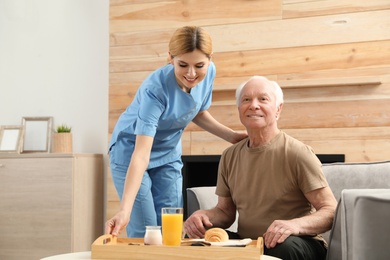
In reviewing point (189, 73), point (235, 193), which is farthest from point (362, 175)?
point (189, 73)

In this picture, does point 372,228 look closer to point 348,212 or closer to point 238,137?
point 348,212

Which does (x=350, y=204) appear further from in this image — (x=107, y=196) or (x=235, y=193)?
(x=107, y=196)

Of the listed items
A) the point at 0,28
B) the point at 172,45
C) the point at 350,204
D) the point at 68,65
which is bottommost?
the point at 350,204

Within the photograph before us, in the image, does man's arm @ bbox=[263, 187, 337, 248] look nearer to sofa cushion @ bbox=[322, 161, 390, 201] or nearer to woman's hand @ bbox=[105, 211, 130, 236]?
sofa cushion @ bbox=[322, 161, 390, 201]

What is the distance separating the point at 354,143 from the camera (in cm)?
395

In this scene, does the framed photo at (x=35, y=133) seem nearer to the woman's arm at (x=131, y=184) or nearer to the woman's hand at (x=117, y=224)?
the woman's arm at (x=131, y=184)

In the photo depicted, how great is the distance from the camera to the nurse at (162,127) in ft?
7.75

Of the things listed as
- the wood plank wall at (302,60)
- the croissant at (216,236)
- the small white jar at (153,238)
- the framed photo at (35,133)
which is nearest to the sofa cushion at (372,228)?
the croissant at (216,236)

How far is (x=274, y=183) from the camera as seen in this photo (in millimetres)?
2242

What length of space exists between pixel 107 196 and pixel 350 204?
2.95 metres

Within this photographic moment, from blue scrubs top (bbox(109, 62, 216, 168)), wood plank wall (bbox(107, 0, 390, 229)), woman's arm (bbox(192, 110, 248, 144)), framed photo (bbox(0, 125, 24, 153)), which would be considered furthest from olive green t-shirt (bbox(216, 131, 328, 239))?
Result: framed photo (bbox(0, 125, 24, 153))

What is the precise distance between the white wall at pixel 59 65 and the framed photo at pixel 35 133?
0.07 m

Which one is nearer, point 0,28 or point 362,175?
point 362,175

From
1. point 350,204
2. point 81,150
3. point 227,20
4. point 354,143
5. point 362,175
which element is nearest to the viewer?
point 350,204
